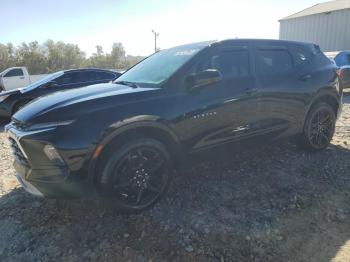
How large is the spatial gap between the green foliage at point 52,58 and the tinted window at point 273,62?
26.9 meters

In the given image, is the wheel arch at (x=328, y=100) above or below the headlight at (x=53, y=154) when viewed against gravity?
above

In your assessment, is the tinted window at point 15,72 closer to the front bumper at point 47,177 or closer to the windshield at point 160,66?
the windshield at point 160,66

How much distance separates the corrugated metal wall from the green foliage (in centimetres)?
1596

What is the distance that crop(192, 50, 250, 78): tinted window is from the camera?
3979 millimetres

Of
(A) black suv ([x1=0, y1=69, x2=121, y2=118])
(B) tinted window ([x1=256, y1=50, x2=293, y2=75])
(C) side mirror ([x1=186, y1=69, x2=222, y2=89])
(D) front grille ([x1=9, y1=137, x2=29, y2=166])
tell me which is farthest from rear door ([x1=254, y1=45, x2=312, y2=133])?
(A) black suv ([x1=0, y1=69, x2=121, y2=118])

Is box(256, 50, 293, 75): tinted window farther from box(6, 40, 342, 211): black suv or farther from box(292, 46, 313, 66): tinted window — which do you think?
box(292, 46, 313, 66): tinted window

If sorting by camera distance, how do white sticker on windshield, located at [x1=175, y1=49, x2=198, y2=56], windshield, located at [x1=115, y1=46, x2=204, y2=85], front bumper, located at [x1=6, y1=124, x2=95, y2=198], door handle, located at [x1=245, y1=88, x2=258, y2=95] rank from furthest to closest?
door handle, located at [x1=245, y1=88, x2=258, y2=95], white sticker on windshield, located at [x1=175, y1=49, x2=198, y2=56], windshield, located at [x1=115, y1=46, x2=204, y2=85], front bumper, located at [x1=6, y1=124, x2=95, y2=198]

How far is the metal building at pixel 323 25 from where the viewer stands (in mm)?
28016

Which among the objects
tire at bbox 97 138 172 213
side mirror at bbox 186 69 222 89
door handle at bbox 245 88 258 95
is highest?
side mirror at bbox 186 69 222 89

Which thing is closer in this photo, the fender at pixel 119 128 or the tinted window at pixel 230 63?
the fender at pixel 119 128

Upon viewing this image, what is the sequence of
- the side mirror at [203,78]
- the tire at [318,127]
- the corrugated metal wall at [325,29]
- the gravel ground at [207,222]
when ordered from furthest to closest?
the corrugated metal wall at [325,29], the tire at [318,127], the side mirror at [203,78], the gravel ground at [207,222]

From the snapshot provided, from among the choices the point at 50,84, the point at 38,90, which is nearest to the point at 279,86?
the point at 50,84

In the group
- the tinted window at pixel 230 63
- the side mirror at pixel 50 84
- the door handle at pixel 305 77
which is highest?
the tinted window at pixel 230 63

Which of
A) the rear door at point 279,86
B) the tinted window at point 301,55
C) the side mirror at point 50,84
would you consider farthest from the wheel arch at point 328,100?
the side mirror at point 50,84
